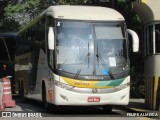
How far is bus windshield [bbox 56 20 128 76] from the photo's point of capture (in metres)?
15.5

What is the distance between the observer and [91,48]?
15.7 m

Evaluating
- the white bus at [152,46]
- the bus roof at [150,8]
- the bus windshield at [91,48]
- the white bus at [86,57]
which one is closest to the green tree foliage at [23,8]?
the white bus at [86,57]

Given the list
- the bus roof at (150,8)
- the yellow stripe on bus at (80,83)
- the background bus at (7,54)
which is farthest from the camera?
the background bus at (7,54)

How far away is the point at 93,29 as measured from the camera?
15977mm

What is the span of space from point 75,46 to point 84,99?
1793mm

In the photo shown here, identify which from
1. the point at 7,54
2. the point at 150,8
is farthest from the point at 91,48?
the point at 7,54

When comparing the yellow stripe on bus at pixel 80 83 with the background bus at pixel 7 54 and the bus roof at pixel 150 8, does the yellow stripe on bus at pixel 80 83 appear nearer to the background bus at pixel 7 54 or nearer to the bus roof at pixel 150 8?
the bus roof at pixel 150 8

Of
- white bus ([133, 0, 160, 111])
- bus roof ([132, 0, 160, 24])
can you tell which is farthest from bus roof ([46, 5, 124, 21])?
white bus ([133, 0, 160, 111])

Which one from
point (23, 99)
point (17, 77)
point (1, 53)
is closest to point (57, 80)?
point (23, 99)

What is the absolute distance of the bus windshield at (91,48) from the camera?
15.5 m

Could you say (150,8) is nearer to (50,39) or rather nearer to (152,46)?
(152,46)

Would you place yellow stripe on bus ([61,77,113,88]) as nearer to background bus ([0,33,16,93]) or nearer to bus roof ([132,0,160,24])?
bus roof ([132,0,160,24])

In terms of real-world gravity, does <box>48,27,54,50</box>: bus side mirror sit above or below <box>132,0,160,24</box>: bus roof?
below

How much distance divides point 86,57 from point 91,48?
14.4 inches
